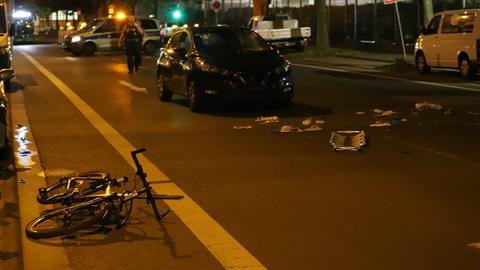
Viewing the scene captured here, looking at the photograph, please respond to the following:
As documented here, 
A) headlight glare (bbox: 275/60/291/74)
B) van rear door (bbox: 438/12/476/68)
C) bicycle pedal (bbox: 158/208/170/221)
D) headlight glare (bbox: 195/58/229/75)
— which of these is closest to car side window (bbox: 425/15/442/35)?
van rear door (bbox: 438/12/476/68)

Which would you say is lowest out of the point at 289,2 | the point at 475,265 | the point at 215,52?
the point at 475,265

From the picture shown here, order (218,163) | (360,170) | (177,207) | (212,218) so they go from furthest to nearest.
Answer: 1. (218,163)
2. (360,170)
3. (177,207)
4. (212,218)

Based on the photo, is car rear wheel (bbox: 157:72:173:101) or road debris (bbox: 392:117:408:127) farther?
car rear wheel (bbox: 157:72:173:101)

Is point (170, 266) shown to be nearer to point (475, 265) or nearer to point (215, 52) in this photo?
point (475, 265)

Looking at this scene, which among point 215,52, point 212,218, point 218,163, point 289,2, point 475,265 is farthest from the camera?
point 289,2

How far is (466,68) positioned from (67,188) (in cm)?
1548

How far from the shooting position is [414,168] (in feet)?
29.9

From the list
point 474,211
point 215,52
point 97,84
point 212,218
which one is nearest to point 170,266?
point 212,218

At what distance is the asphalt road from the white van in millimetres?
3016

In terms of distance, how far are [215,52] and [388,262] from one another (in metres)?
9.71

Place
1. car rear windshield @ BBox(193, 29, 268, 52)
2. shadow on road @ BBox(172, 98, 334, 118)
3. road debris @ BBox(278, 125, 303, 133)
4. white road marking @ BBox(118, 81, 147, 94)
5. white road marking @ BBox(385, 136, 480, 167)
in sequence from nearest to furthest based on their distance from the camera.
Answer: white road marking @ BBox(385, 136, 480, 167) → road debris @ BBox(278, 125, 303, 133) → shadow on road @ BBox(172, 98, 334, 118) → car rear windshield @ BBox(193, 29, 268, 52) → white road marking @ BBox(118, 81, 147, 94)

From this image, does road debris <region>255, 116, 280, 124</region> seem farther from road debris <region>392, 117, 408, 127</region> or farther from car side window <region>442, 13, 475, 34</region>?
car side window <region>442, 13, 475, 34</region>

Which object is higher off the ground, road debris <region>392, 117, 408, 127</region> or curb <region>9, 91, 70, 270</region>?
road debris <region>392, 117, 408, 127</region>

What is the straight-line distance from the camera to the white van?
20188mm
